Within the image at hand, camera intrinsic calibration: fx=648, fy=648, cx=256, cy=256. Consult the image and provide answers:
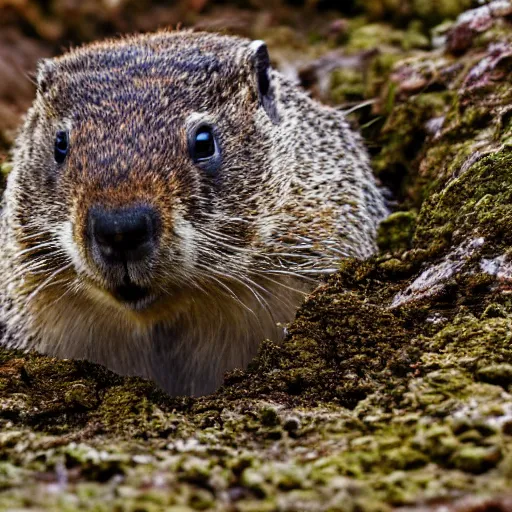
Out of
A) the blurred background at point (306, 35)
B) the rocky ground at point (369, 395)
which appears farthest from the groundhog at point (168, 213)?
the blurred background at point (306, 35)

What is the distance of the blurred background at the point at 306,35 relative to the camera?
5914 mm

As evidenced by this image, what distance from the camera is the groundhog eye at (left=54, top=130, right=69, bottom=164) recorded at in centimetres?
381

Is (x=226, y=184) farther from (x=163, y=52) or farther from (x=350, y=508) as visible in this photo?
(x=350, y=508)

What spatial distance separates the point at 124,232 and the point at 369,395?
4.30 feet

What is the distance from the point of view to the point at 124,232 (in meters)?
2.99

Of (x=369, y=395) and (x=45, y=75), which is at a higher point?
(x=45, y=75)

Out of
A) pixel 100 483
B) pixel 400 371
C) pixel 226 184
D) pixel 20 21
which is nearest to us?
pixel 100 483

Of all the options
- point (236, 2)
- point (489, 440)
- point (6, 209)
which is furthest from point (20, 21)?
point (489, 440)

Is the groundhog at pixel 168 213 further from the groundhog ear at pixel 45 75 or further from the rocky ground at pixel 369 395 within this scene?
the rocky ground at pixel 369 395

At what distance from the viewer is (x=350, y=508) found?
1910mm

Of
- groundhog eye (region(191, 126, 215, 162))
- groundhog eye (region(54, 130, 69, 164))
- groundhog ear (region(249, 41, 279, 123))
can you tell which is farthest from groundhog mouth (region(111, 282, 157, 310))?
groundhog ear (region(249, 41, 279, 123))

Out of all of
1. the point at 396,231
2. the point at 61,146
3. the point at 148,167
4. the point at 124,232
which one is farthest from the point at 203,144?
the point at 396,231

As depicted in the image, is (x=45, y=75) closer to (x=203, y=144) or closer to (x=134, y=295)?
(x=203, y=144)

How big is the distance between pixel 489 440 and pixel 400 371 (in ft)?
2.17
